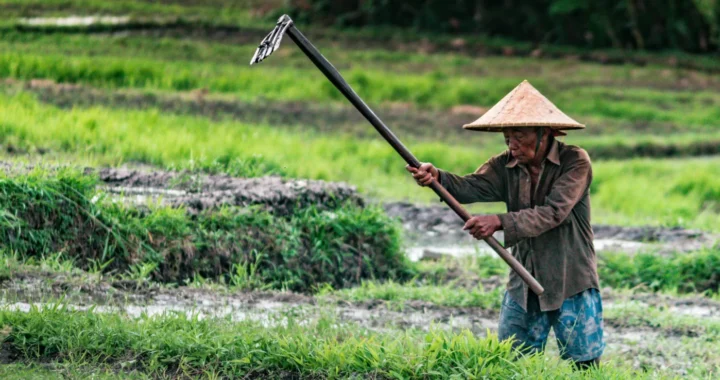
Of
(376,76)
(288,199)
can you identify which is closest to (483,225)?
(288,199)

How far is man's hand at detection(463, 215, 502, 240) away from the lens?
15.8 ft

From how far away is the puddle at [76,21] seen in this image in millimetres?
12913

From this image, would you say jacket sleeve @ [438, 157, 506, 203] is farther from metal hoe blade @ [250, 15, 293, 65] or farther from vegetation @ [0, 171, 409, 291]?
vegetation @ [0, 171, 409, 291]

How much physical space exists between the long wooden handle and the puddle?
900 cm

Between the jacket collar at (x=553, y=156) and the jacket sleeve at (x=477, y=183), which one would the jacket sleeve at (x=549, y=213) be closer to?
the jacket collar at (x=553, y=156)

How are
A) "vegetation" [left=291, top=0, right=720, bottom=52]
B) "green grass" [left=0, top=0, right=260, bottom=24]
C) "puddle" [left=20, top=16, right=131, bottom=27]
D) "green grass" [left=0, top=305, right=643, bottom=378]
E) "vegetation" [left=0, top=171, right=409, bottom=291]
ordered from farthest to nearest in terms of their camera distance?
"vegetation" [left=291, top=0, right=720, bottom=52] < "green grass" [left=0, top=0, right=260, bottom=24] < "puddle" [left=20, top=16, right=131, bottom=27] < "vegetation" [left=0, top=171, right=409, bottom=291] < "green grass" [left=0, top=305, right=643, bottom=378]

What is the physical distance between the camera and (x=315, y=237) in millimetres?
7598

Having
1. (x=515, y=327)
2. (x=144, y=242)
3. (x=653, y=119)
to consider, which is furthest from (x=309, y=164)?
(x=653, y=119)

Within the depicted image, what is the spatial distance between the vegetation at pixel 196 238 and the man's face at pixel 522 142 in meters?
2.42

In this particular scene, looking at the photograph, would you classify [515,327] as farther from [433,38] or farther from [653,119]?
[433,38]

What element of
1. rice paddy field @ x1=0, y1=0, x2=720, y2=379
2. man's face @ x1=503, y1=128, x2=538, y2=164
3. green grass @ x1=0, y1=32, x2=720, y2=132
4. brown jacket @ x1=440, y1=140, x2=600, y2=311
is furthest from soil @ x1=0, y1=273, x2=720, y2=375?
green grass @ x1=0, y1=32, x2=720, y2=132

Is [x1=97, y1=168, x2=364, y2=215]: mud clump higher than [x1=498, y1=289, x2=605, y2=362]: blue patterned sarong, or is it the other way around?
[x1=498, y1=289, x2=605, y2=362]: blue patterned sarong

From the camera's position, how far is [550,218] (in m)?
4.82

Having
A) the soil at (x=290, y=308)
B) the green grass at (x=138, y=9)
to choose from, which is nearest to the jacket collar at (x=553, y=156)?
the soil at (x=290, y=308)
